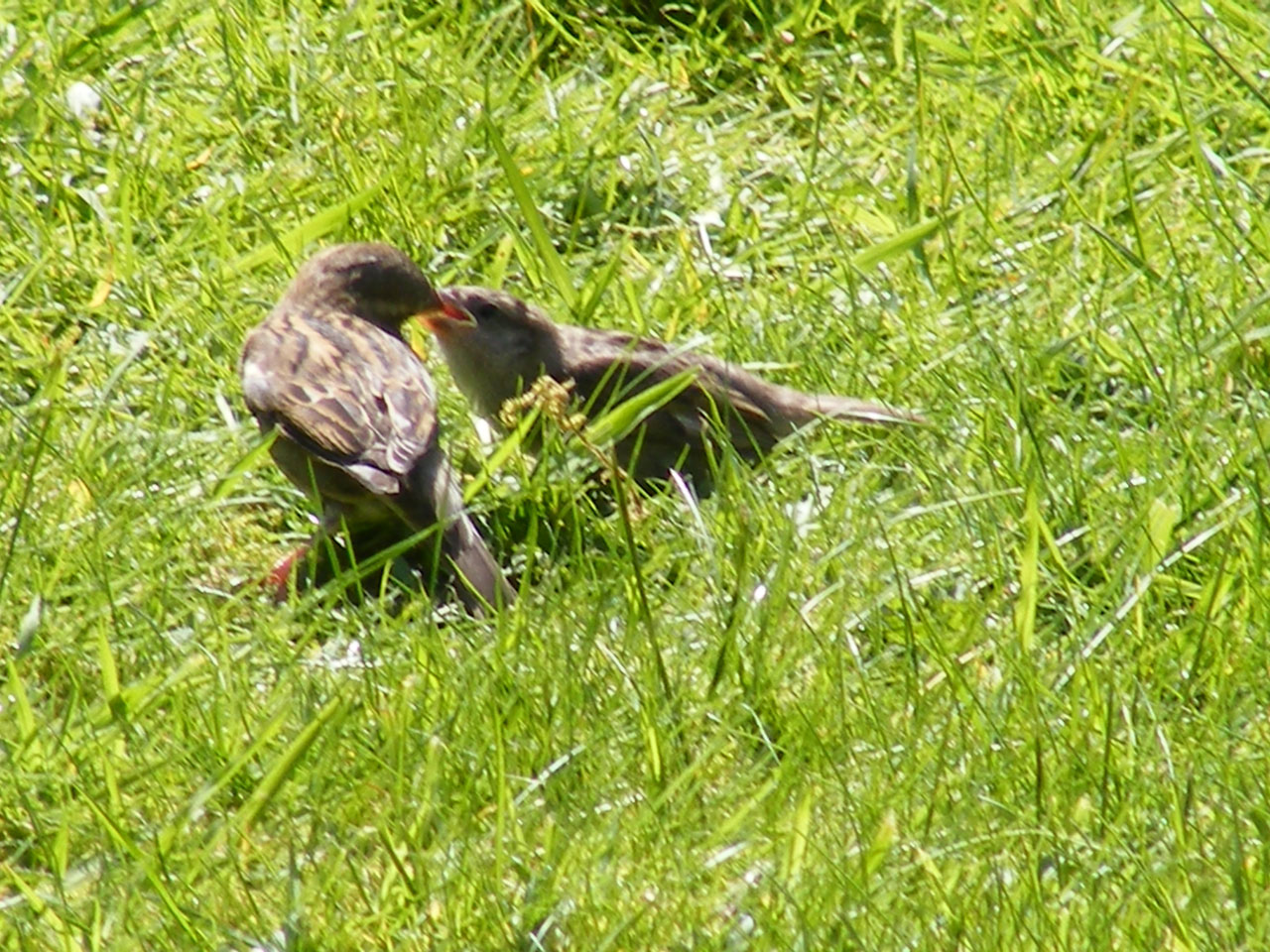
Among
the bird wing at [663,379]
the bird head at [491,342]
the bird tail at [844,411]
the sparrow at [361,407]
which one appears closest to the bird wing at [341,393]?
the sparrow at [361,407]

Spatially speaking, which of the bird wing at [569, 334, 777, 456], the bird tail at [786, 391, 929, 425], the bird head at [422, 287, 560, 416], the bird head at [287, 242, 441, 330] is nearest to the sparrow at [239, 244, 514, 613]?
the bird head at [287, 242, 441, 330]

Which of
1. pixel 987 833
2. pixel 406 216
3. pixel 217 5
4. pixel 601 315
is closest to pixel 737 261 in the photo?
pixel 601 315

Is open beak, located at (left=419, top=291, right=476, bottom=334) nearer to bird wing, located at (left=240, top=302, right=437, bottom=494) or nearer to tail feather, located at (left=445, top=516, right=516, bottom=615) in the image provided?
bird wing, located at (left=240, top=302, right=437, bottom=494)

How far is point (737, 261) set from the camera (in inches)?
280

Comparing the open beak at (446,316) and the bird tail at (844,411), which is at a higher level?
the open beak at (446,316)

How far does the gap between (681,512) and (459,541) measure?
2.23ft

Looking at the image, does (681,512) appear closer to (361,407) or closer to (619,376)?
(619,376)

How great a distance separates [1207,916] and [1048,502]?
161 centimetres

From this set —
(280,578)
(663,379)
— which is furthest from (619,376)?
(280,578)

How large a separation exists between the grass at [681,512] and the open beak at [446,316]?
0.32 metres

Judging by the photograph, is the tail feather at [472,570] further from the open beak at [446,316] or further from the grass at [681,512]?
the open beak at [446,316]

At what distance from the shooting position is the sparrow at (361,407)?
5871 mm

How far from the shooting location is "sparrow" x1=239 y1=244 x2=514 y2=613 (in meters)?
5.87

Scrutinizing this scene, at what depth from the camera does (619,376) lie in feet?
21.6
